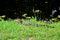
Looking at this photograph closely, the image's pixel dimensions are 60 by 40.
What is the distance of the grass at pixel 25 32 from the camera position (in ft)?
25.9

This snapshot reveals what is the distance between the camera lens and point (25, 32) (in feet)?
A: 27.8

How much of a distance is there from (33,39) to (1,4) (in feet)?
21.1

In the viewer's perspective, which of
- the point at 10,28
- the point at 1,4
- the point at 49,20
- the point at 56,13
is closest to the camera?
the point at 10,28

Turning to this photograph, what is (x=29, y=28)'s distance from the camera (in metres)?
9.08

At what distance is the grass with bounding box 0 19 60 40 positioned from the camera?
789cm

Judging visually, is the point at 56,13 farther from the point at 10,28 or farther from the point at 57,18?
the point at 10,28

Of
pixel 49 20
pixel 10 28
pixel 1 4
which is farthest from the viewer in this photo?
pixel 1 4

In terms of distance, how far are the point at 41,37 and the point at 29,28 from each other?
1211 millimetres

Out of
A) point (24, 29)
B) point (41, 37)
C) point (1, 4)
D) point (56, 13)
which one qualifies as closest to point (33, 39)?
point (41, 37)

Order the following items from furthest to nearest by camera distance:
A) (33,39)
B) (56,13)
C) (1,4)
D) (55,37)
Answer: (1,4), (56,13), (55,37), (33,39)

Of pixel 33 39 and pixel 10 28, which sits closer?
pixel 33 39

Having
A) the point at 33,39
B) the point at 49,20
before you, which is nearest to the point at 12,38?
the point at 33,39

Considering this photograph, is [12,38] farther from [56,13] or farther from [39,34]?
[56,13]

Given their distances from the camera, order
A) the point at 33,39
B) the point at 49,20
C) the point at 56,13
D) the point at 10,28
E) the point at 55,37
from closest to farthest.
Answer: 1. the point at 33,39
2. the point at 55,37
3. the point at 10,28
4. the point at 49,20
5. the point at 56,13
